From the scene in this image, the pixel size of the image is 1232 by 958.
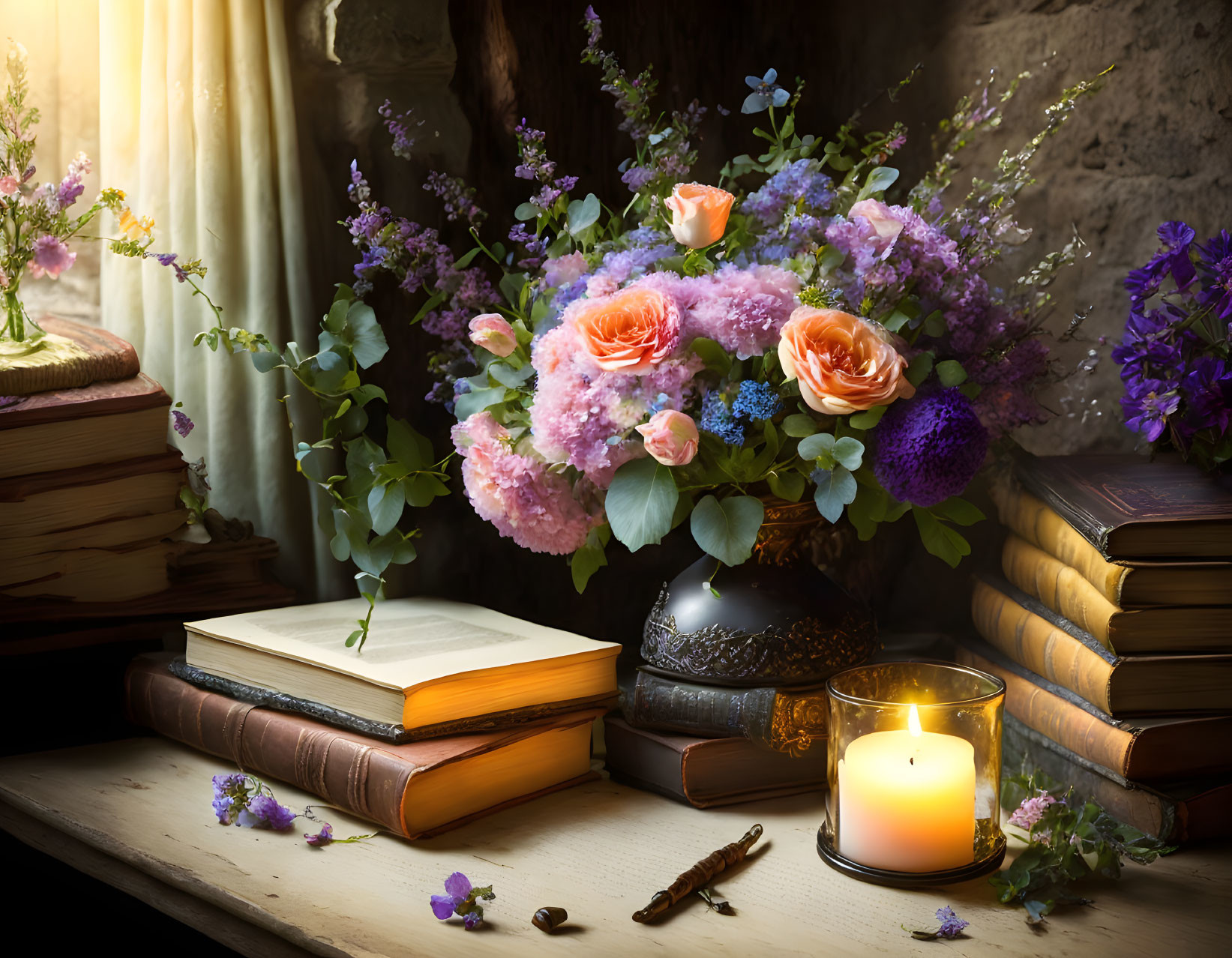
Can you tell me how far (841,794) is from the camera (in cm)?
102

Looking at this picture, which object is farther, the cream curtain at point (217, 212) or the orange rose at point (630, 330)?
the cream curtain at point (217, 212)

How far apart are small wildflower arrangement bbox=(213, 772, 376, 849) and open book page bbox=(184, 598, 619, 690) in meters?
0.13

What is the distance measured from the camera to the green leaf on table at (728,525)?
1083mm

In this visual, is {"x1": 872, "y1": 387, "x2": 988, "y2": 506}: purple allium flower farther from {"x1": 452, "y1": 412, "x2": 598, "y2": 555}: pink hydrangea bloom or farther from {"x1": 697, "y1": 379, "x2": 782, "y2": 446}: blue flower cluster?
{"x1": 452, "y1": 412, "x2": 598, "y2": 555}: pink hydrangea bloom

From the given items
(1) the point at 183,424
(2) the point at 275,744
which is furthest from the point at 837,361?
(1) the point at 183,424

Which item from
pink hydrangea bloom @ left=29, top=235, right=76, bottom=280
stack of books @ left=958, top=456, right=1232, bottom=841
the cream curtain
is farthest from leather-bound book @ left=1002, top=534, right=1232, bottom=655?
pink hydrangea bloom @ left=29, top=235, right=76, bottom=280

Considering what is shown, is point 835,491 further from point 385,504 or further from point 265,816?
point 265,816

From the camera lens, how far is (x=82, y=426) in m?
1.27

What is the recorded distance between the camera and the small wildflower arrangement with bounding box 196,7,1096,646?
1.05 meters

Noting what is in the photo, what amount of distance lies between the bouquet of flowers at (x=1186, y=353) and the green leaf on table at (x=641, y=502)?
472mm

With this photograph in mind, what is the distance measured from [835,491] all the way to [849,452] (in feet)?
0.14

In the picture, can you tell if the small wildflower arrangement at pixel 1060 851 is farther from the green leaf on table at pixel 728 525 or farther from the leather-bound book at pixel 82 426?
the leather-bound book at pixel 82 426

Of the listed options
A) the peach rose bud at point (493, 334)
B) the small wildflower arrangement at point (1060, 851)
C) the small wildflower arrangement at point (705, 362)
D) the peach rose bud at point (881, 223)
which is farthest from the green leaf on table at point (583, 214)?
the small wildflower arrangement at point (1060, 851)

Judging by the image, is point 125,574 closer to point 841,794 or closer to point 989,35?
point 841,794
